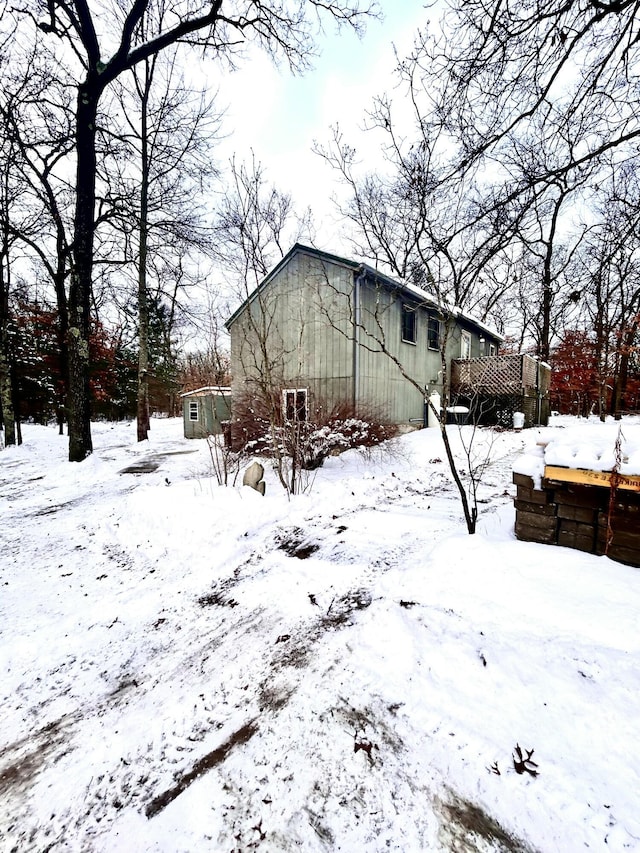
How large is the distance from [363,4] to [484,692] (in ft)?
31.4

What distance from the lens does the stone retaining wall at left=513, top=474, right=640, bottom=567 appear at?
7.43ft

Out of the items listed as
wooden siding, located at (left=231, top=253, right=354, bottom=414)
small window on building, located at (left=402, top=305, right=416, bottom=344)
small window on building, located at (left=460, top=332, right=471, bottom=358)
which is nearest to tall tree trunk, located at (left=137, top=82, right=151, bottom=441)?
wooden siding, located at (left=231, top=253, right=354, bottom=414)

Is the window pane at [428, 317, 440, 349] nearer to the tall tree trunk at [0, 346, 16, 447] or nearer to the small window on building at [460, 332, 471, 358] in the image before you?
the small window on building at [460, 332, 471, 358]

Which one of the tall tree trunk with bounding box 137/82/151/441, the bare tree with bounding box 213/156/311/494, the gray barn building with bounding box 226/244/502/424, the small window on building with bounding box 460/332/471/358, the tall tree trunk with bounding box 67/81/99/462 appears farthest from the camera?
the small window on building with bounding box 460/332/471/358

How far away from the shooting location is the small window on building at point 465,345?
15.3 m

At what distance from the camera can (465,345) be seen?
15703 mm

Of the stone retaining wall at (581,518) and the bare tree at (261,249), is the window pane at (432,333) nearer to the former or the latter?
the bare tree at (261,249)

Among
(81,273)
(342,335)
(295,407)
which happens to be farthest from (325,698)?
(81,273)

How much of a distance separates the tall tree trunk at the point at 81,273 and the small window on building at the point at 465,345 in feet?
45.6

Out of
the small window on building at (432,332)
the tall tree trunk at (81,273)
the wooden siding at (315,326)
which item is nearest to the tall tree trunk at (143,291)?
the tall tree trunk at (81,273)

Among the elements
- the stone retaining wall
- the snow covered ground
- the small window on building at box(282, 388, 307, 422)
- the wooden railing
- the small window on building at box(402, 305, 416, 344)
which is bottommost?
the snow covered ground

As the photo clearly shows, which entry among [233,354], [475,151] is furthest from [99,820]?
[233,354]

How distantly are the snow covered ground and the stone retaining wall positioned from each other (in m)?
0.12

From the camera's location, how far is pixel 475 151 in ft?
12.0
